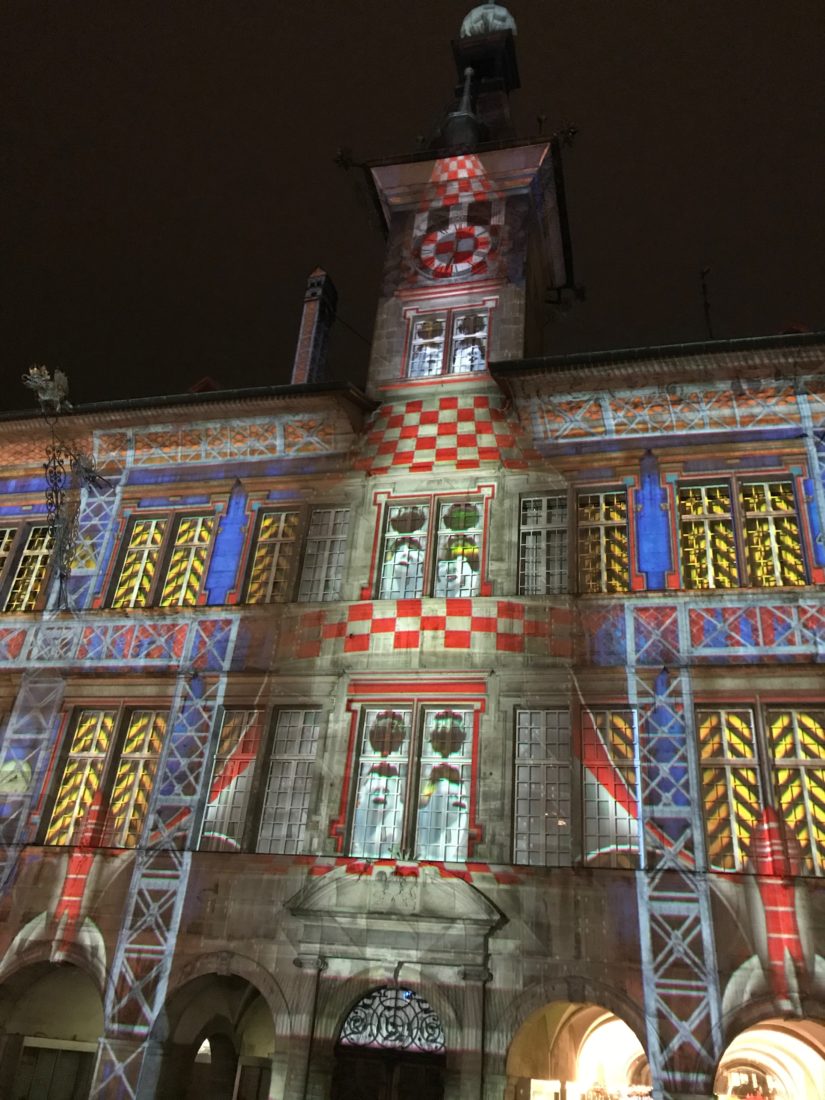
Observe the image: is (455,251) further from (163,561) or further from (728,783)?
(728,783)

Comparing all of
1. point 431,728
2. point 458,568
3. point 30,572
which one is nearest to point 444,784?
point 431,728

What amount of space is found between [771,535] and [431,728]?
18.7 ft

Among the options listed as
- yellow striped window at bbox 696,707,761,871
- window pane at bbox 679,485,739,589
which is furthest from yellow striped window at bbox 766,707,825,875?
window pane at bbox 679,485,739,589

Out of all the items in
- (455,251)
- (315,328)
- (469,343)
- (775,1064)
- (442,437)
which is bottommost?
(775,1064)

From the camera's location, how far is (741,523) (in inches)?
529

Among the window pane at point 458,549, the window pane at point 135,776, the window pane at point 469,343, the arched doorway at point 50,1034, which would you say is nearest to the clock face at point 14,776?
the window pane at point 135,776

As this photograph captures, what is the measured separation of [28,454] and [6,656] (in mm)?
4410

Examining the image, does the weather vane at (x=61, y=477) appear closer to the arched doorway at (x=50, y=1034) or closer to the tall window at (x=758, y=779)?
the arched doorway at (x=50, y=1034)

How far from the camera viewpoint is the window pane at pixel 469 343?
16.5 metres

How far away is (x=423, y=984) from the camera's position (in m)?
11.4

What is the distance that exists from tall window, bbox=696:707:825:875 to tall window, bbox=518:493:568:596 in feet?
9.80

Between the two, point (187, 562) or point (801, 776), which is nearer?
point (801, 776)

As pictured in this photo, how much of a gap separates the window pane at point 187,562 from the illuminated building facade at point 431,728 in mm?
62

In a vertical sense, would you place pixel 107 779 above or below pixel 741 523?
below
